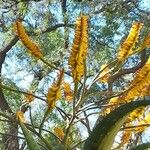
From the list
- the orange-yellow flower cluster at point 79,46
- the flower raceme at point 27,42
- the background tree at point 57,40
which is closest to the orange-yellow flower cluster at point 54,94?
the orange-yellow flower cluster at point 79,46

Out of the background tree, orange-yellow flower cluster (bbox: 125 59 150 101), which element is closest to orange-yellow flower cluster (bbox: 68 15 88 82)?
orange-yellow flower cluster (bbox: 125 59 150 101)

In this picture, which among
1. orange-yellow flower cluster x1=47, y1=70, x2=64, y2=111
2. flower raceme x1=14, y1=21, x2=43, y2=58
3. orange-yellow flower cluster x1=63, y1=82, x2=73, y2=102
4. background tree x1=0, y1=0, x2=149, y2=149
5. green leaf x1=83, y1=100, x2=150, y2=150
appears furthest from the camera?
background tree x1=0, y1=0, x2=149, y2=149

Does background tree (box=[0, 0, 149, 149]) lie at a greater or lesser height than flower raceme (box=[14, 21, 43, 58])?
greater

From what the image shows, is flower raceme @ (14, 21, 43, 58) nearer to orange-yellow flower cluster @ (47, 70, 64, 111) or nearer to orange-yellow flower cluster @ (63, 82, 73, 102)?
orange-yellow flower cluster @ (47, 70, 64, 111)

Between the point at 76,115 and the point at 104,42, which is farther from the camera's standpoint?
the point at 104,42

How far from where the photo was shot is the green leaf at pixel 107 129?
4.79 ft

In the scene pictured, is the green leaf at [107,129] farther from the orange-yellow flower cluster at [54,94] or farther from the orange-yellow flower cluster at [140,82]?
the orange-yellow flower cluster at [140,82]

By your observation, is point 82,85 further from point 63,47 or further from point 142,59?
point 63,47

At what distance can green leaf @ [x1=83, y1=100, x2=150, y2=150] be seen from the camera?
146 cm

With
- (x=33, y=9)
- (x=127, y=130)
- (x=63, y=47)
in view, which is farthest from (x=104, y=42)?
(x=127, y=130)

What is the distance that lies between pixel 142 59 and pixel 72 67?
5459 millimetres

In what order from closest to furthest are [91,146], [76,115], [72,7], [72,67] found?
[91,146] → [72,67] → [76,115] → [72,7]

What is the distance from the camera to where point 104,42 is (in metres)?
7.35

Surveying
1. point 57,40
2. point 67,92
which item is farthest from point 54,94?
point 57,40
